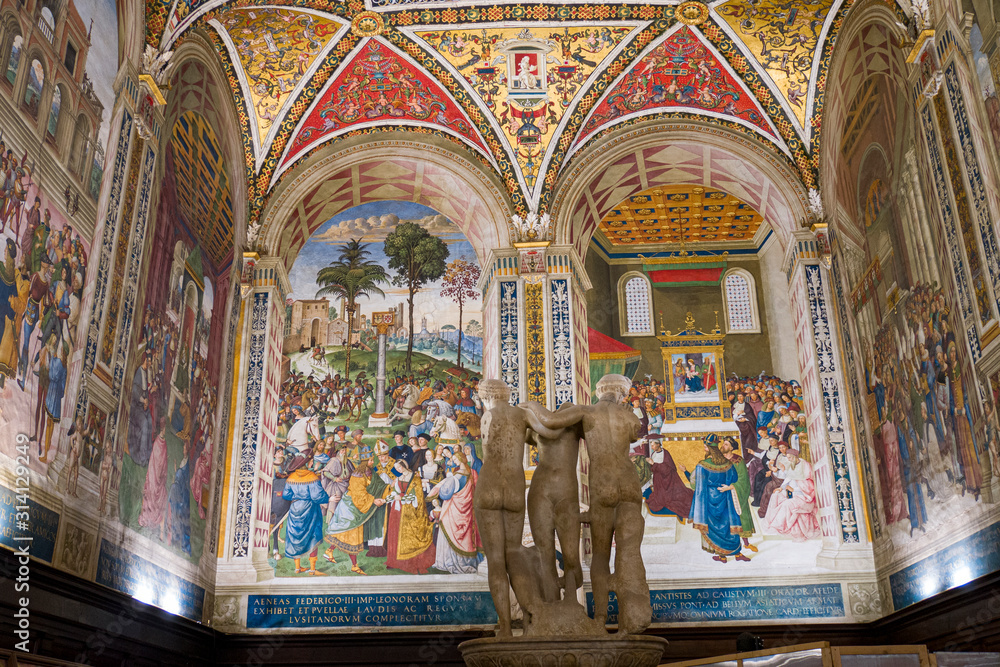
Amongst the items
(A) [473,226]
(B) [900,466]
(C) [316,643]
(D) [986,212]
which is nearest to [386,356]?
(A) [473,226]

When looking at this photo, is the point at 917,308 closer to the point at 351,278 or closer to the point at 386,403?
the point at 386,403

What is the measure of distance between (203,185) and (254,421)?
10.0 ft

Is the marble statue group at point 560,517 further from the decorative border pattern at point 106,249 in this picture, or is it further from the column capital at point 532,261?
the column capital at point 532,261

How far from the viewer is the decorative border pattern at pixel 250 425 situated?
11.4m

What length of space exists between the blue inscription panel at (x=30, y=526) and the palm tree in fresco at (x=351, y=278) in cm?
615

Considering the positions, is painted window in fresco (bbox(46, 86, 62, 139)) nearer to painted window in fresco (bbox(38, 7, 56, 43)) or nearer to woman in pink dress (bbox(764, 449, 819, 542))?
painted window in fresco (bbox(38, 7, 56, 43))

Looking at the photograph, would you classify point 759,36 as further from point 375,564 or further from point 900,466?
point 375,564

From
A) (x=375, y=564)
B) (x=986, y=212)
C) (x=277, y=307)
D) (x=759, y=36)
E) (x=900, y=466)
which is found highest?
(x=759, y=36)

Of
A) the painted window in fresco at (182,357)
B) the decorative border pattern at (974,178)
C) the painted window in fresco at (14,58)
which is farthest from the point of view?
the painted window in fresco at (182,357)

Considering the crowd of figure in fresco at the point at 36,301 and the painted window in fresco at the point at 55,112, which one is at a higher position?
the painted window in fresco at the point at 55,112

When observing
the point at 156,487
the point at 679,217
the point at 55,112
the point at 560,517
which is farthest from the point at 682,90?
the point at 156,487

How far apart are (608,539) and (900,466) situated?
5.30 m

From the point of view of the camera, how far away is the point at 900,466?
10.4 metres

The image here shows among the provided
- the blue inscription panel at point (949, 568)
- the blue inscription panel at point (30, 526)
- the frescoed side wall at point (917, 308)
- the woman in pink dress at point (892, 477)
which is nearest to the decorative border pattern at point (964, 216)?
the frescoed side wall at point (917, 308)
